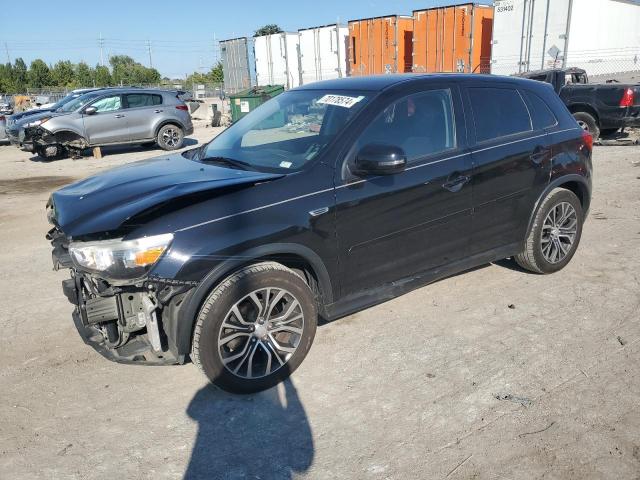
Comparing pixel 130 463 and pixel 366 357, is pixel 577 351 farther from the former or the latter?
pixel 130 463

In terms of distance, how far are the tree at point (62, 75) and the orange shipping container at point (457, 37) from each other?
56.9 m

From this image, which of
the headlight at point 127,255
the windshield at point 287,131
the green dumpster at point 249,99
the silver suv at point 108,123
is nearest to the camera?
the headlight at point 127,255

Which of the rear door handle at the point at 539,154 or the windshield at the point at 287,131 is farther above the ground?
the windshield at the point at 287,131

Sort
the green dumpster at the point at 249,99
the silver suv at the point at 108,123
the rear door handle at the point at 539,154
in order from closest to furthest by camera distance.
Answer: the rear door handle at the point at 539,154 < the silver suv at the point at 108,123 < the green dumpster at the point at 249,99

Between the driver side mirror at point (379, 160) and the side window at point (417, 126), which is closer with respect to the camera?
the driver side mirror at point (379, 160)

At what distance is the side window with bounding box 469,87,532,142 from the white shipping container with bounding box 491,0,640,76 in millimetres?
17780

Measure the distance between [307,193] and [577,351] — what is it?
2.11 m

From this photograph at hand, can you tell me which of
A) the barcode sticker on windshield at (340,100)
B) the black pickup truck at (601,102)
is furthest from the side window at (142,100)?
the barcode sticker on windshield at (340,100)

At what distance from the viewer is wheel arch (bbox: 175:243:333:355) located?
3.01m

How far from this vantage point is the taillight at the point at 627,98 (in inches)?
484

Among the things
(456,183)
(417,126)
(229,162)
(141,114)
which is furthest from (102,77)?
(456,183)

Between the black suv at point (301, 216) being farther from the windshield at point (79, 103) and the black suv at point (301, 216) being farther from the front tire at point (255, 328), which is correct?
the windshield at point (79, 103)

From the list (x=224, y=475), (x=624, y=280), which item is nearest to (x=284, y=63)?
(x=624, y=280)

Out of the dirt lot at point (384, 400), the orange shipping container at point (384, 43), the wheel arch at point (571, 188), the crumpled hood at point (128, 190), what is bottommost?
the dirt lot at point (384, 400)
